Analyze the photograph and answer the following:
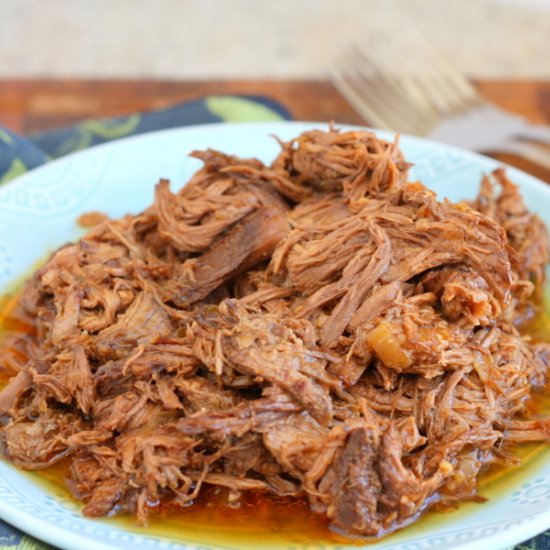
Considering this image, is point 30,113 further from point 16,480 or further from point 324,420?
point 324,420

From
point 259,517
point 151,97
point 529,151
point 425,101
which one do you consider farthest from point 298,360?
point 151,97

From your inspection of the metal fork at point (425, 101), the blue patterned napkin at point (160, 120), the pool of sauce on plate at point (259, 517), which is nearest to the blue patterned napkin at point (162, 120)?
the blue patterned napkin at point (160, 120)

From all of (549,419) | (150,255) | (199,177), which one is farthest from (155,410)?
(549,419)

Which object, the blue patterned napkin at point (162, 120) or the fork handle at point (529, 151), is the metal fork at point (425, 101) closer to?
the fork handle at point (529, 151)

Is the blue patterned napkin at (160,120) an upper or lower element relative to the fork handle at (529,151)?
lower

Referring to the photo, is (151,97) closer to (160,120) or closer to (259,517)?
(160,120)

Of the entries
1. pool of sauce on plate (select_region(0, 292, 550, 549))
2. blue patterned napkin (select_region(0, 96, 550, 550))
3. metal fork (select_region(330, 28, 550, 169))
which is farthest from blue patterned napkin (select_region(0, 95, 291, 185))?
pool of sauce on plate (select_region(0, 292, 550, 549))

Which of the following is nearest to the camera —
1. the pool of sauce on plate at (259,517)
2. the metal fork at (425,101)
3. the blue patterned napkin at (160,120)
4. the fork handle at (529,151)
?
the pool of sauce on plate at (259,517)
